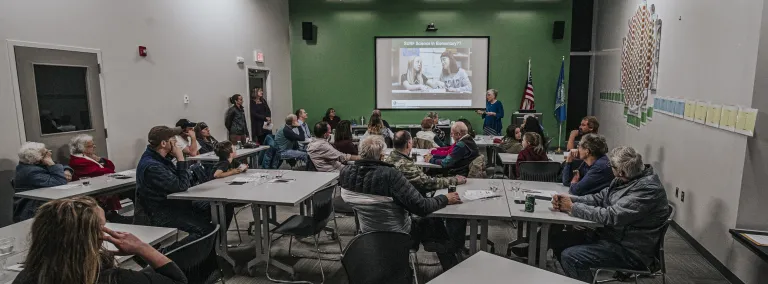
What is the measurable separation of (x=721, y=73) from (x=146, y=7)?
22.3 ft

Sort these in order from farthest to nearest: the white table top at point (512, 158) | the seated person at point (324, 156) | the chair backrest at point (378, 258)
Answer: the white table top at point (512, 158)
the seated person at point (324, 156)
the chair backrest at point (378, 258)

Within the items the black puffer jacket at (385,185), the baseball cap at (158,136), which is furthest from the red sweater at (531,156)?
the baseball cap at (158,136)

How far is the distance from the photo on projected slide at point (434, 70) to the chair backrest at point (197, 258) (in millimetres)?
8279

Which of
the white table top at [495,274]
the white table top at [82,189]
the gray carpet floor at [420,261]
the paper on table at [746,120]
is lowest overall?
the gray carpet floor at [420,261]

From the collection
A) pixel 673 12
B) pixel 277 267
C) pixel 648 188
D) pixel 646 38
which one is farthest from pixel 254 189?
pixel 646 38

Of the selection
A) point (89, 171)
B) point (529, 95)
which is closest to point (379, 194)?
point (89, 171)

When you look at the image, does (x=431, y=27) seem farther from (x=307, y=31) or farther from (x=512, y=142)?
(x=512, y=142)

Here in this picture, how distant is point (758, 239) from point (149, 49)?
7009mm

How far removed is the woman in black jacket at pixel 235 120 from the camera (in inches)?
312

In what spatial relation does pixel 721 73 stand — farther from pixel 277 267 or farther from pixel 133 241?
pixel 133 241

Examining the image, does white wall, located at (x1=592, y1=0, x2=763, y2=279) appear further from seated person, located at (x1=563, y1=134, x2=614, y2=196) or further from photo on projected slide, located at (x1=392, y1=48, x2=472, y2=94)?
photo on projected slide, located at (x1=392, y1=48, x2=472, y2=94)

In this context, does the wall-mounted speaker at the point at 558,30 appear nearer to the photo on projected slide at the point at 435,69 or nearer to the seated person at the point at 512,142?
the photo on projected slide at the point at 435,69

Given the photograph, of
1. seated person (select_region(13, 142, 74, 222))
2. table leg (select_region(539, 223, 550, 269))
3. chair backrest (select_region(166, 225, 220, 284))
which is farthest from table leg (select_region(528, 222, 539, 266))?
seated person (select_region(13, 142, 74, 222))

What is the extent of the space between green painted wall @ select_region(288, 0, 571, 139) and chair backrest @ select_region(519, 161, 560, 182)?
5.77 m
